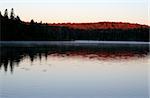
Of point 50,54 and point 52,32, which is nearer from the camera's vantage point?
point 50,54

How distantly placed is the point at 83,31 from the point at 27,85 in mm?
113496

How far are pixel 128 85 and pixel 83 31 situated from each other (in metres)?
113

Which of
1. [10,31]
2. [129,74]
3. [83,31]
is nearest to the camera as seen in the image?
[129,74]

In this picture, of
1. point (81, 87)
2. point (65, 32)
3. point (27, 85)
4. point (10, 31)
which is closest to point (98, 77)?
point (81, 87)

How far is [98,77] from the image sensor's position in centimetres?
1526

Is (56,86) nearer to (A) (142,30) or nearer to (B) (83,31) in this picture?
(A) (142,30)

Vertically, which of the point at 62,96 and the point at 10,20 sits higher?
the point at 10,20

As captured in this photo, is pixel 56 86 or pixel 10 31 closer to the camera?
pixel 56 86

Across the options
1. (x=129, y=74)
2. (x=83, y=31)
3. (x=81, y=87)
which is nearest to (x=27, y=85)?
(x=81, y=87)

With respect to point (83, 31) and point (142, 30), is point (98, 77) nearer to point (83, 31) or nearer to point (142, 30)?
point (142, 30)

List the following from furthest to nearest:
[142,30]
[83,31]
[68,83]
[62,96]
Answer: [83,31]
[142,30]
[68,83]
[62,96]

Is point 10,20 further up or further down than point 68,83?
further up

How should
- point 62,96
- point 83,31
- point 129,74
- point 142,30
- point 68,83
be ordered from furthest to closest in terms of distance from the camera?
point 83,31 → point 142,30 → point 129,74 → point 68,83 → point 62,96

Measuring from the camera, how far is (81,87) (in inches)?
486
